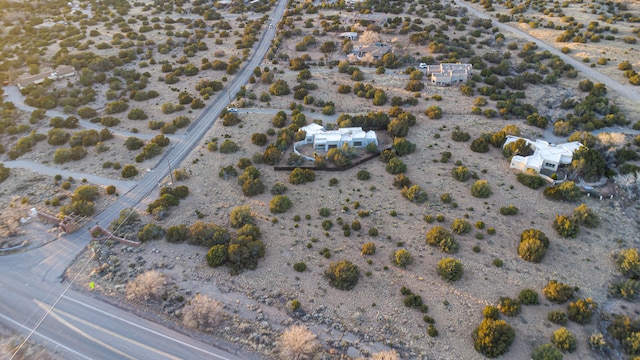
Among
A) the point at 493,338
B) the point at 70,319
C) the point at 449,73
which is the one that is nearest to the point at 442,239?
the point at 493,338

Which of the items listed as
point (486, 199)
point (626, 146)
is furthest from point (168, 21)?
point (626, 146)

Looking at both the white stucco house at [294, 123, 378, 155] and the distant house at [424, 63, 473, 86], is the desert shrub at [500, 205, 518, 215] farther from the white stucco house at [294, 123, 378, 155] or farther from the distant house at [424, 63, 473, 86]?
the distant house at [424, 63, 473, 86]

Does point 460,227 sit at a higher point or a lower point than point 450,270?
lower

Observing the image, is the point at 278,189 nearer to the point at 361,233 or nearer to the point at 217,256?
the point at 361,233

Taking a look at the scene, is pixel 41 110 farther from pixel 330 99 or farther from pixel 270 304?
pixel 270 304

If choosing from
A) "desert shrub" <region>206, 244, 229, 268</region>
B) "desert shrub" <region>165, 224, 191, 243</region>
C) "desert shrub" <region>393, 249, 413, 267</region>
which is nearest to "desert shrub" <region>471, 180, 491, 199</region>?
"desert shrub" <region>393, 249, 413, 267</region>

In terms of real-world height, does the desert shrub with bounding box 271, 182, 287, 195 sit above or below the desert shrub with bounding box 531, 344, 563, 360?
above

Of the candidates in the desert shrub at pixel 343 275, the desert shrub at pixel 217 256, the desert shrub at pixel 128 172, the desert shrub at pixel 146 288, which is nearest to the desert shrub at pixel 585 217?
the desert shrub at pixel 343 275
